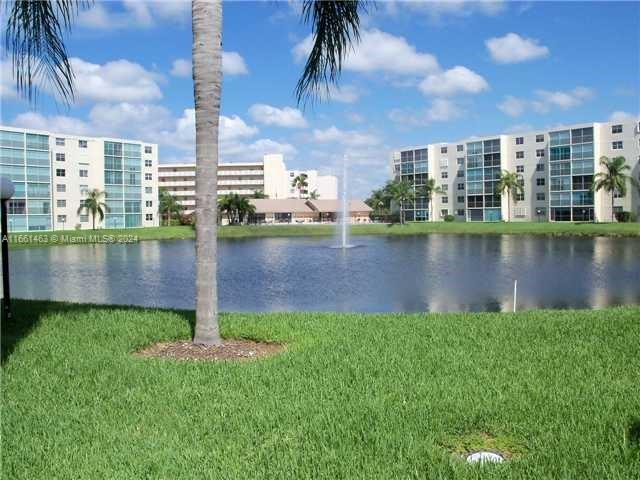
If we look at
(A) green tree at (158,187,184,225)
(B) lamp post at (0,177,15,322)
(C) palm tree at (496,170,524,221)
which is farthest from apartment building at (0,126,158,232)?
(B) lamp post at (0,177,15,322)

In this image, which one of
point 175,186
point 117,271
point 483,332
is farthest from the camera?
point 175,186

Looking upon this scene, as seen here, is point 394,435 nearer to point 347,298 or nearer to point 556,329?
point 556,329

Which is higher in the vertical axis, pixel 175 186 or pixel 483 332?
pixel 175 186

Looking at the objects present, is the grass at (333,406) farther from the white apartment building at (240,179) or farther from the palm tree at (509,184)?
the white apartment building at (240,179)

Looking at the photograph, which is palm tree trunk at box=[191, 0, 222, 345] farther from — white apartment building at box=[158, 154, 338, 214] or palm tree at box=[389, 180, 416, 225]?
white apartment building at box=[158, 154, 338, 214]

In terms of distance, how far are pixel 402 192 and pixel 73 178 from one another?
50.3 metres

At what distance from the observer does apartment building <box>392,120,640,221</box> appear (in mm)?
80750

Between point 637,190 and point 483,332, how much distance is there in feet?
254

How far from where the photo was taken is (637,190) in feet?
253

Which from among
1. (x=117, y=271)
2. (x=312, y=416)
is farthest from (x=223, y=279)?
(x=312, y=416)

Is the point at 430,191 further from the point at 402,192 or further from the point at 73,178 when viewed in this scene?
the point at 73,178

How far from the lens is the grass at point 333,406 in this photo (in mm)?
4559

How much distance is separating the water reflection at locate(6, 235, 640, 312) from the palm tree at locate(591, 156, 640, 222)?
1290 inches

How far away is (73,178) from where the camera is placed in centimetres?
8469
